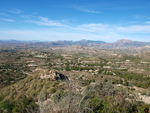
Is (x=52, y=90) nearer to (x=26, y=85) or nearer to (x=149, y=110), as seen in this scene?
(x=26, y=85)

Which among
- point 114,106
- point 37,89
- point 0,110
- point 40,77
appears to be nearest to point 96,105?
point 114,106

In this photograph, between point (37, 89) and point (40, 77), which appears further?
point (40, 77)

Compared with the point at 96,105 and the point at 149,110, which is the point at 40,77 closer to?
the point at 96,105

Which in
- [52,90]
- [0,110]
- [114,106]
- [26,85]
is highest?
[114,106]

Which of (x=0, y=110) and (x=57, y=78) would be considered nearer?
(x=0, y=110)

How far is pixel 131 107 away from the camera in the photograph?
6.48 meters

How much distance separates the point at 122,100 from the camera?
7.12 metres

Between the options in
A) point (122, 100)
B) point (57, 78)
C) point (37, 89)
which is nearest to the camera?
point (122, 100)

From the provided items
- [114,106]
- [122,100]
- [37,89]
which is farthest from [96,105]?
[37,89]

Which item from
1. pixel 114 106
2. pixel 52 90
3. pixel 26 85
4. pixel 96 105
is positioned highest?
pixel 114 106

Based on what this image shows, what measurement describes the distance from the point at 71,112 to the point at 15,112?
7.12 meters

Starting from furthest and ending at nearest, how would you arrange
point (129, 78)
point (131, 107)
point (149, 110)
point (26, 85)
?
point (129, 78) → point (26, 85) → point (131, 107) → point (149, 110)

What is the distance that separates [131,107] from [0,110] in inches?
488

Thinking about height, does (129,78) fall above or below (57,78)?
below
